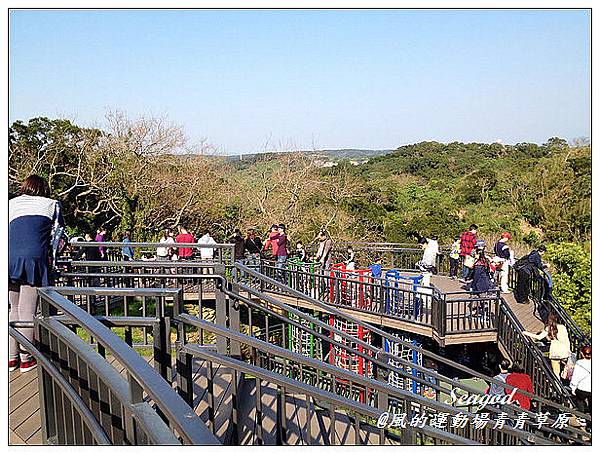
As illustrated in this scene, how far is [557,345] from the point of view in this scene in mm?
5379

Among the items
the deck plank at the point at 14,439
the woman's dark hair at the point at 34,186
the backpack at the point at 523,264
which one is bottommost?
the deck plank at the point at 14,439

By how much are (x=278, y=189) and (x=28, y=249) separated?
11231 mm

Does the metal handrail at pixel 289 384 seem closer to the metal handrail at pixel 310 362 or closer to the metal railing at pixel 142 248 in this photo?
the metal handrail at pixel 310 362

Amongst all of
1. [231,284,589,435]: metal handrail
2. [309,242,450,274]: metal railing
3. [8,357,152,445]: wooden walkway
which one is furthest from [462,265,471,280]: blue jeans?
[8,357,152,445]: wooden walkway

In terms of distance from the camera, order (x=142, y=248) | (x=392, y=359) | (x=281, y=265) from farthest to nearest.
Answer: (x=281, y=265)
(x=142, y=248)
(x=392, y=359)

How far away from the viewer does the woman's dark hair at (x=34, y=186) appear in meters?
2.53

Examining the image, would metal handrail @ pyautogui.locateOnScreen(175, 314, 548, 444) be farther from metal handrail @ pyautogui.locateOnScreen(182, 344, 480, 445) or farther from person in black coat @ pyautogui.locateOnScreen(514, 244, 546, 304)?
person in black coat @ pyautogui.locateOnScreen(514, 244, 546, 304)

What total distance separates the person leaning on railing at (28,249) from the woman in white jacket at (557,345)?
14.7 feet

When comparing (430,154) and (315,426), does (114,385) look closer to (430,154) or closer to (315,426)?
(315,426)

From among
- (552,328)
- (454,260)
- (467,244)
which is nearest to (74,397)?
(552,328)

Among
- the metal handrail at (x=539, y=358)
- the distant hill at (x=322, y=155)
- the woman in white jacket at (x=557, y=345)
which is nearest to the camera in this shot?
the metal handrail at (x=539, y=358)

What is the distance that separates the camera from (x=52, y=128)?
1115cm

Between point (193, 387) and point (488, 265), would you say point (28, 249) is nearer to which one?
point (193, 387)

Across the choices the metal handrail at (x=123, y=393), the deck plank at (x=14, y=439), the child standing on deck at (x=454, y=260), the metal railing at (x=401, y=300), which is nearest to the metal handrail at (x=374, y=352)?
the deck plank at (x=14, y=439)
